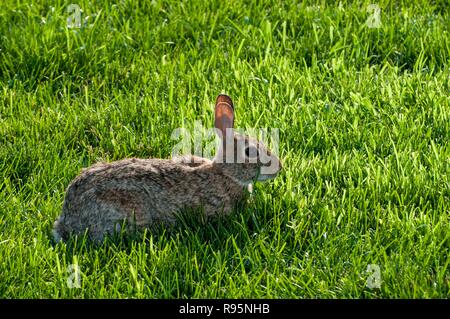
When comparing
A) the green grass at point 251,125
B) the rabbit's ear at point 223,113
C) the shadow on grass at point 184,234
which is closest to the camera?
the green grass at point 251,125

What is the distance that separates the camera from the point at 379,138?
676 centimetres

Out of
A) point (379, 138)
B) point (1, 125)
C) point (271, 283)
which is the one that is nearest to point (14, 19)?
point (1, 125)

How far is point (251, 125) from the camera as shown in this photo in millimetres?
6965

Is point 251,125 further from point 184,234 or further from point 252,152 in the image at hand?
point 184,234

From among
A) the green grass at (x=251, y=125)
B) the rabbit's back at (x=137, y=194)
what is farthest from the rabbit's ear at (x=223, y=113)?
the green grass at (x=251, y=125)

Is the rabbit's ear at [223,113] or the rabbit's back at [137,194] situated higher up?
the rabbit's ear at [223,113]

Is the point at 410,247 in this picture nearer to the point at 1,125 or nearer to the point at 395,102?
the point at 395,102

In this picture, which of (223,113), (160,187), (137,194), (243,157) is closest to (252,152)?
(243,157)

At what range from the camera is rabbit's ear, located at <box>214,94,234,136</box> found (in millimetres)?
6012

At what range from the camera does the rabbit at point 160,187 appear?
582cm

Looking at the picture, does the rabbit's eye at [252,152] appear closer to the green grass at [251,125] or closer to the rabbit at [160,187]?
the rabbit at [160,187]

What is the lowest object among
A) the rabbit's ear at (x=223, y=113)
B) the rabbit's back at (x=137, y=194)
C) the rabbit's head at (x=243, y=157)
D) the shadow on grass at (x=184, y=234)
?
the shadow on grass at (x=184, y=234)

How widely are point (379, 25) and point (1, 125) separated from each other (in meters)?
3.28

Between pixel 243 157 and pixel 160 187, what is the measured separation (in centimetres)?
56
